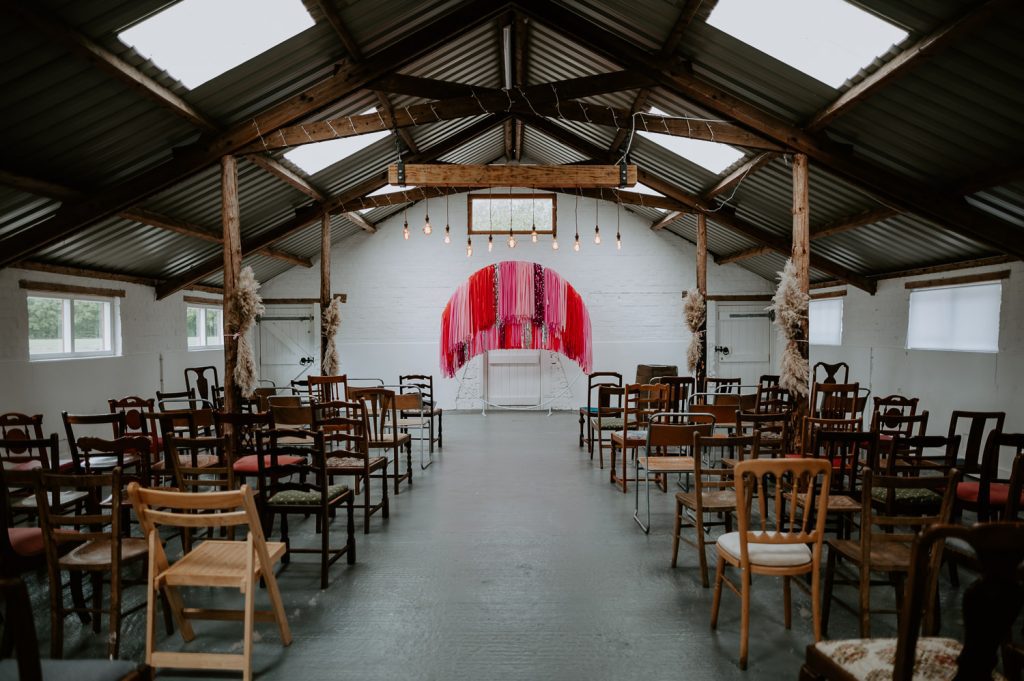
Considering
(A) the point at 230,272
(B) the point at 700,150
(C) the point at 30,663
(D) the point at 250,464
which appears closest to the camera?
(C) the point at 30,663

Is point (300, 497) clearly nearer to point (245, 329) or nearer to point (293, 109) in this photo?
point (245, 329)

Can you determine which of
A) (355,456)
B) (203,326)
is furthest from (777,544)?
(203,326)

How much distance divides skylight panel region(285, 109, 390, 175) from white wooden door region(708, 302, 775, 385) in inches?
304

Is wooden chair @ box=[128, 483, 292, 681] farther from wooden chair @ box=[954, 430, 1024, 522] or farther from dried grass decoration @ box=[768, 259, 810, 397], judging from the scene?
dried grass decoration @ box=[768, 259, 810, 397]

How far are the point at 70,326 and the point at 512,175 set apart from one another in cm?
607

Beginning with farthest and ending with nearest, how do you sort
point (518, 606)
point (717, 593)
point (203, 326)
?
point (203, 326), point (518, 606), point (717, 593)

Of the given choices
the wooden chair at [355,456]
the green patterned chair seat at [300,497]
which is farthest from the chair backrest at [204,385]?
the green patterned chair seat at [300,497]

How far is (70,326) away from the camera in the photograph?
7.83 metres

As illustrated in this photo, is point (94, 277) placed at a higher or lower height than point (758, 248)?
lower

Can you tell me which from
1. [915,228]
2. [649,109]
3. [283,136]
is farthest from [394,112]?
[915,228]

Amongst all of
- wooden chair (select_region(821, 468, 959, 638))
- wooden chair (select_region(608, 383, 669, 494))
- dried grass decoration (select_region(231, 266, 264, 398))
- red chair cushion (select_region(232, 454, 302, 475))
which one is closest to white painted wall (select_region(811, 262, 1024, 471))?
wooden chair (select_region(608, 383, 669, 494))

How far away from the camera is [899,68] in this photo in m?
4.42

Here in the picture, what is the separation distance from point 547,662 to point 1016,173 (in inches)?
209

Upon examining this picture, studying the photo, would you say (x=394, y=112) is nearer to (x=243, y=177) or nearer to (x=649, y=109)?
(x=243, y=177)
